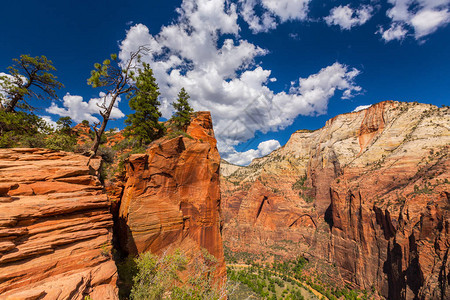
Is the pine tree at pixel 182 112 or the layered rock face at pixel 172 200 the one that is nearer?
the layered rock face at pixel 172 200

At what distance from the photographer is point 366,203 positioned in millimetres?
39188

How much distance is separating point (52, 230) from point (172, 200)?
9.02 metres

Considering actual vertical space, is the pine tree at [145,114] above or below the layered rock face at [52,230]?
above

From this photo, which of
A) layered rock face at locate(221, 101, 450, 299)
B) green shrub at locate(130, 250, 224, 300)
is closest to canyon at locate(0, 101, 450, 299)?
layered rock face at locate(221, 101, 450, 299)

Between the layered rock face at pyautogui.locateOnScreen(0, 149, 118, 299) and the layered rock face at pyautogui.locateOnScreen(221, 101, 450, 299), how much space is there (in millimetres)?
38718

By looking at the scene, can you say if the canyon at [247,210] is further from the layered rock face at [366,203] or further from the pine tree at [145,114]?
the pine tree at [145,114]

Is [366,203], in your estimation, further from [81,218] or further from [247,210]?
[81,218]

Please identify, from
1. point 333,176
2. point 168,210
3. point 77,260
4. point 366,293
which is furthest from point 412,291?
point 77,260

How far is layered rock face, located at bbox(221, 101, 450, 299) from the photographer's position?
88.7ft

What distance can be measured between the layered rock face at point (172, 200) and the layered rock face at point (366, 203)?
32.3 metres

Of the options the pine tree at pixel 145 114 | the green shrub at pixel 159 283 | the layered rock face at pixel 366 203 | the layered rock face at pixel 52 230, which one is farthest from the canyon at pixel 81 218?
the layered rock face at pixel 366 203

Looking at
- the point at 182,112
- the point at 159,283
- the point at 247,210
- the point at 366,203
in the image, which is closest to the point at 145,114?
the point at 182,112

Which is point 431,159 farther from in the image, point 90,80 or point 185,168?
point 90,80

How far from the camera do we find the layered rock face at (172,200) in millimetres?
12857
